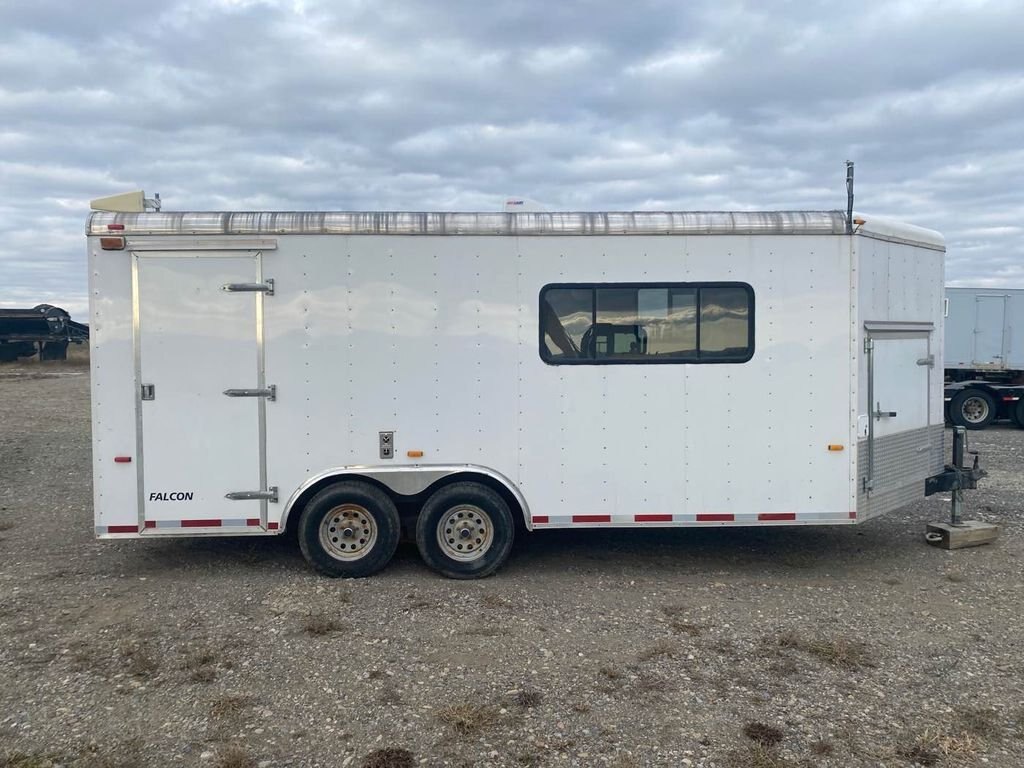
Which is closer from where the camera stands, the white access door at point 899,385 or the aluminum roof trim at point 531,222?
the aluminum roof trim at point 531,222

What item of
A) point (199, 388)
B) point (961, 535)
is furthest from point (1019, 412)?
point (199, 388)

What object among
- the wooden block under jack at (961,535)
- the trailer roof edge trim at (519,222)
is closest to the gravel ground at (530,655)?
the wooden block under jack at (961,535)

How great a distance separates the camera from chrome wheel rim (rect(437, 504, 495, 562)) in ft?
20.2

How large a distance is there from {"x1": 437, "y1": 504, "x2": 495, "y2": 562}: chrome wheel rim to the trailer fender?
28cm

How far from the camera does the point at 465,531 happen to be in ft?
20.4

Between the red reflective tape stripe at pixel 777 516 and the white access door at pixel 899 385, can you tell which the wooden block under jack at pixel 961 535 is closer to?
the white access door at pixel 899 385

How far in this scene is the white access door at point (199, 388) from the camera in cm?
596

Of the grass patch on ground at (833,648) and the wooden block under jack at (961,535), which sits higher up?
the wooden block under jack at (961,535)

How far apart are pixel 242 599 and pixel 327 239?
2755 mm

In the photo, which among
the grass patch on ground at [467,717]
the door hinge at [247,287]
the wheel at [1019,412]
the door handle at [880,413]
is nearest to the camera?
the grass patch on ground at [467,717]

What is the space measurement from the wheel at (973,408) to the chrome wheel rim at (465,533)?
45.1 ft

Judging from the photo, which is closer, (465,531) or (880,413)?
(465,531)

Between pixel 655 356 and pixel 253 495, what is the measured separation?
3.25 metres

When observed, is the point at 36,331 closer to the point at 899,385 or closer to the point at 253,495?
the point at 253,495
